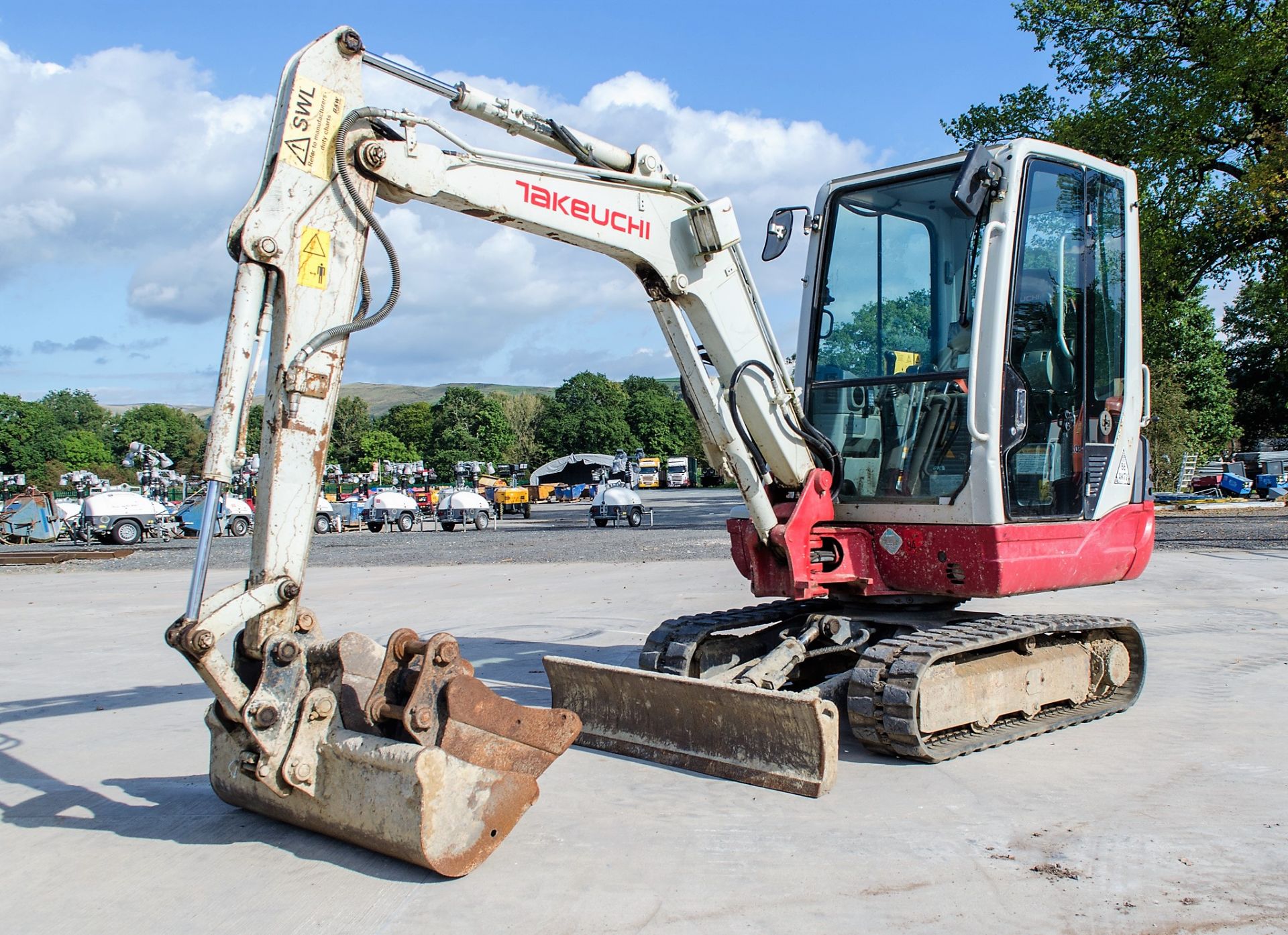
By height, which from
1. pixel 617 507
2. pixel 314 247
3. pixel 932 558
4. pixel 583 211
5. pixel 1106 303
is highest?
pixel 583 211

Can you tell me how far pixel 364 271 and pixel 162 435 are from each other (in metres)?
118

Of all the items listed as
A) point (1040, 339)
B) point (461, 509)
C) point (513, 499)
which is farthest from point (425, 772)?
point (513, 499)

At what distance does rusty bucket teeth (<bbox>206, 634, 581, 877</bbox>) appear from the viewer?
398 cm

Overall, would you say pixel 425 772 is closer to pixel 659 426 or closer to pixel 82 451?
pixel 659 426

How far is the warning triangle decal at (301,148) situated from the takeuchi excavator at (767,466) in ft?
0.04

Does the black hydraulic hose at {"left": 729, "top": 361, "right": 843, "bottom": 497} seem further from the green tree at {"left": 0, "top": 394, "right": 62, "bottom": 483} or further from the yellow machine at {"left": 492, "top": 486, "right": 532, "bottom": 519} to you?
the green tree at {"left": 0, "top": 394, "right": 62, "bottom": 483}

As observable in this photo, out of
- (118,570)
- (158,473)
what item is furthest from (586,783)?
(158,473)

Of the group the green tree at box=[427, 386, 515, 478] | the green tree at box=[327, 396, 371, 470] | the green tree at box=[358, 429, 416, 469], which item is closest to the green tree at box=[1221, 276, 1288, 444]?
the green tree at box=[427, 386, 515, 478]

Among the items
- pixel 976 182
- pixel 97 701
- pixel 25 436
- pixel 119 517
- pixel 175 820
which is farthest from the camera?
pixel 25 436

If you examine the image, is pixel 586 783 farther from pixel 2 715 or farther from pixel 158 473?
pixel 158 473

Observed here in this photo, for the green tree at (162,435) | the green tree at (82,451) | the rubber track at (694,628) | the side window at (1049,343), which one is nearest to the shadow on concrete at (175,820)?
the rubber track at (694,628)

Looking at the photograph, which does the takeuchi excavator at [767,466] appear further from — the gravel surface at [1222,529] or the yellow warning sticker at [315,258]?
the gravel surface at [1222,529]

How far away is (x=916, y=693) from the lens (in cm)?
527

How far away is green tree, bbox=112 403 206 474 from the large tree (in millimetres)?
97493
